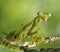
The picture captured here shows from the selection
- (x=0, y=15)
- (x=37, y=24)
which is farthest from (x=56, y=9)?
(x=37, y=24)

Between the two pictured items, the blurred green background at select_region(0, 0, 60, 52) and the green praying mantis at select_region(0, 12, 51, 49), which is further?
the blurred green background at select_region(0, 0, 60, 52)

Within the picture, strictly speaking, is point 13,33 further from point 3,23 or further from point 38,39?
point 3,23

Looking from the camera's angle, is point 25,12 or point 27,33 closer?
point 27,33

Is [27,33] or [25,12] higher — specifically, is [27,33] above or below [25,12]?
below

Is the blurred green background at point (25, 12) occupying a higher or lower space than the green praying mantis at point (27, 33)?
higher

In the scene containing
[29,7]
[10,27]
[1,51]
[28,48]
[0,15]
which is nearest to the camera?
[28,48]

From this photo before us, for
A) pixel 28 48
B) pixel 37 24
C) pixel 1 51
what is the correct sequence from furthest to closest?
1. pixel 1 51
2. pixel 37 24
3. pixel 28 48

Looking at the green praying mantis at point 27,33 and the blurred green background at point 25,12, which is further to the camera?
the blurred green background at point 25,12

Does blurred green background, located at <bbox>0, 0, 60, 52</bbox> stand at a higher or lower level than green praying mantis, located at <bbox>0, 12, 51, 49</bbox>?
higher
